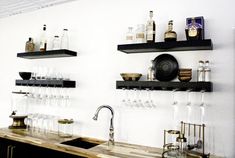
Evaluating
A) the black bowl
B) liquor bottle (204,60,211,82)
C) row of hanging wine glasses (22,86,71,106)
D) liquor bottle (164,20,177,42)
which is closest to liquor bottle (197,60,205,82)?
liquor bottle (204,60,211,82)

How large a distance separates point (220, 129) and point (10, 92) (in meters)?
3.06

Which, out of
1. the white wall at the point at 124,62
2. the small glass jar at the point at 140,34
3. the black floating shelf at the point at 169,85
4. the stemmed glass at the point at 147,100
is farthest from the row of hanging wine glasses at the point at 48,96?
the small glass jar at the point at 140,34

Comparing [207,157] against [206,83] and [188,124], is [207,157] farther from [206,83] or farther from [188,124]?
[206,83]

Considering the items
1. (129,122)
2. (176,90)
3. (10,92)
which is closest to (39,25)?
(10,92)

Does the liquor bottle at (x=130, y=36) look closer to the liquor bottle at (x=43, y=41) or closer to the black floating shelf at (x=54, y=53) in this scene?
the black floating shelf at (x=54, y=53)

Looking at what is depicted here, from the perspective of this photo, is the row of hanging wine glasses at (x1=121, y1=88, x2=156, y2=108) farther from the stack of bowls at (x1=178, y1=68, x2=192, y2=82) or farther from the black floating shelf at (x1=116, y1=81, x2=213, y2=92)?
the stack of bowls at (x1=178, y1=68, x2=192, y2=82)

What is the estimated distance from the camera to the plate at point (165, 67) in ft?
6.99

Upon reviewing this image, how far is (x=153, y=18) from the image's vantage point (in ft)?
7.58

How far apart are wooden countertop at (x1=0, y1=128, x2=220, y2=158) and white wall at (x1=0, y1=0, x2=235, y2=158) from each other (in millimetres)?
148

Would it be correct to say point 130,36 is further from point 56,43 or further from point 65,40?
point 56,43

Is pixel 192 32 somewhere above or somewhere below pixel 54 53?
above

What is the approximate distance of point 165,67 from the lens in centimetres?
217

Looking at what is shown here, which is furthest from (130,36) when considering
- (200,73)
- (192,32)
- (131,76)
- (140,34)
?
(200,73)

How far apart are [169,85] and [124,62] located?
2.14ft
